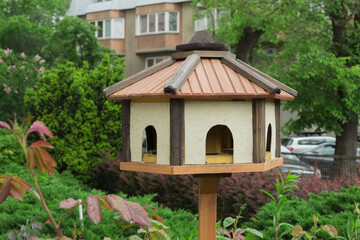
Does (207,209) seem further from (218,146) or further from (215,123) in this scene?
(215,123)

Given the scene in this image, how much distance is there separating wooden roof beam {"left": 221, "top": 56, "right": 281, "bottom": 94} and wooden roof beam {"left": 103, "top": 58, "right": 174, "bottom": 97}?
1.55 ft

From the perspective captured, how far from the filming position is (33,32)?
25797mm

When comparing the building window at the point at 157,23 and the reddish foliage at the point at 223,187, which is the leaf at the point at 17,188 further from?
the building window at the point at 157,23

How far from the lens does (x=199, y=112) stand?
3105mm

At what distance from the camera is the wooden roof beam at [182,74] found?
2859 mm

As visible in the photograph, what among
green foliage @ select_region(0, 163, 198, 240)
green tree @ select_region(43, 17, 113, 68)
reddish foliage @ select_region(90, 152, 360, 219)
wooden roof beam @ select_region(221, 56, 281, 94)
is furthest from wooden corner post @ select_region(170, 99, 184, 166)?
green tree @ select_region(43, 17, 113, 68)

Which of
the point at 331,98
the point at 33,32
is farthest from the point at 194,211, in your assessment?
the point at 33,32

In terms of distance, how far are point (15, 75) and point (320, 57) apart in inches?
455

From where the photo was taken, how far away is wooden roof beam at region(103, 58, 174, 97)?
11.1ft

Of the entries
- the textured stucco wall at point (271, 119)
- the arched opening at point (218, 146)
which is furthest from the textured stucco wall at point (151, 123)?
the textured stucco wall at point (271, 119)

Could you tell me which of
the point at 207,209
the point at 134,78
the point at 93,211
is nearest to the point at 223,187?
the point at 207,209

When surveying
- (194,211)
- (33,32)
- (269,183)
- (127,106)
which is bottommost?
(194,211)

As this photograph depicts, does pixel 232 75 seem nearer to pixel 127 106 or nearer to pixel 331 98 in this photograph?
pixel 127 106

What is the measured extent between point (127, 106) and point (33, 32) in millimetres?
24184
